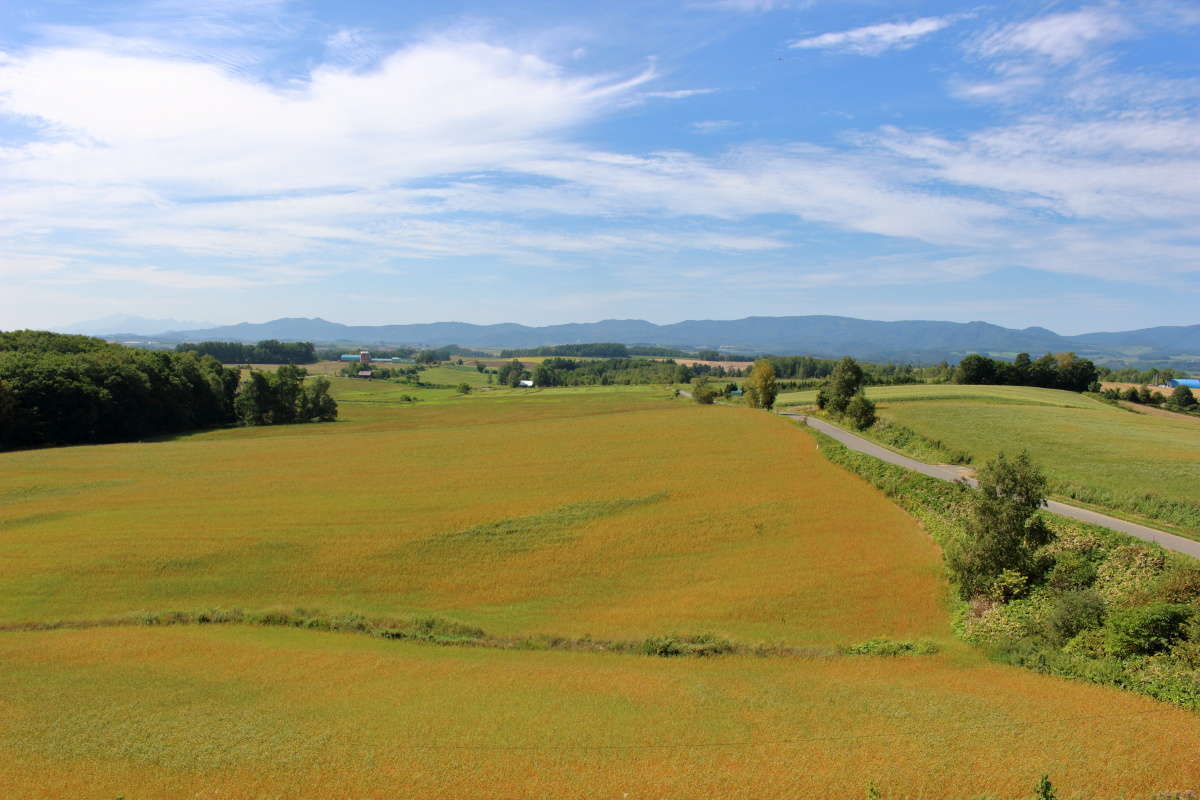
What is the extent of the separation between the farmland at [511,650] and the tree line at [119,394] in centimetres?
1908

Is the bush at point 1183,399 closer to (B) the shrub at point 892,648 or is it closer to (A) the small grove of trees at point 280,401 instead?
(B) the shrub at point 892,648

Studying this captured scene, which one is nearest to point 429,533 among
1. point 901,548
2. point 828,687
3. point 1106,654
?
point 828,687

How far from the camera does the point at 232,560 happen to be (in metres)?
32.5

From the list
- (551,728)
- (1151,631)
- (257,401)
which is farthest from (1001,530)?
(257,401)

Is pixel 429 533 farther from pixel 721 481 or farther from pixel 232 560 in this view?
pixel 721 481

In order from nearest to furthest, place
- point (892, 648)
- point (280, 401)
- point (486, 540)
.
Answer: point (892, 648), point (486, 540), point (280, 401)

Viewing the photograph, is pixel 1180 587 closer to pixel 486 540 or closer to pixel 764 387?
pixel 486 540

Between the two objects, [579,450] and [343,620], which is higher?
[579,450]

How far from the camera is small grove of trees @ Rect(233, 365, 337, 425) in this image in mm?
96125

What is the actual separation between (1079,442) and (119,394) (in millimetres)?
98996

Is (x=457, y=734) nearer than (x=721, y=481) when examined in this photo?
Yes

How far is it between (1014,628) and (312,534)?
3400 centimetres

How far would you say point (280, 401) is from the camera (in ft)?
320

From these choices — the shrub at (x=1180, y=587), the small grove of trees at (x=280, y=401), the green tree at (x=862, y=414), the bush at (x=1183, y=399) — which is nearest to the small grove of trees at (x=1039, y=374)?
the bush at (x=1183, y=399)
